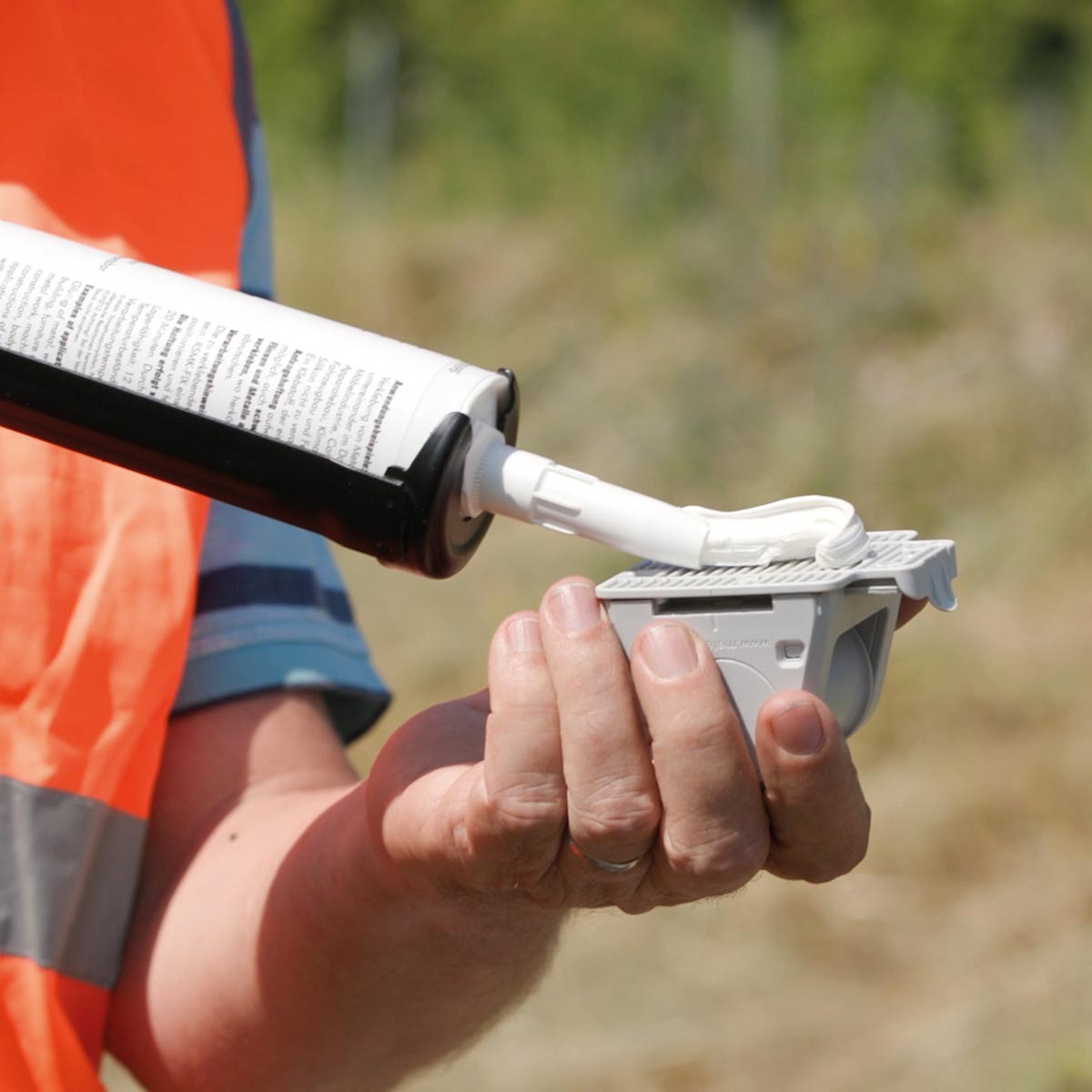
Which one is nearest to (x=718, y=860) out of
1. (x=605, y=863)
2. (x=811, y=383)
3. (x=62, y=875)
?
(x=605, y=863)

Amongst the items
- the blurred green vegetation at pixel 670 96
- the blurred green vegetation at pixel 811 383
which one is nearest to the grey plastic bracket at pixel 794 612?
the blurred green vegetation at pixel 811 383

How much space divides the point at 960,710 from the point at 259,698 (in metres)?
2.22

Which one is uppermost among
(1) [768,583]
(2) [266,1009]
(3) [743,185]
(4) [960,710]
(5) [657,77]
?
(5) [657,77]

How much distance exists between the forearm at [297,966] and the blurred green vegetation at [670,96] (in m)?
4.63

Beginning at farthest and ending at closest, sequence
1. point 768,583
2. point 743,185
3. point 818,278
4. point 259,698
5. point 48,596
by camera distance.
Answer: point 743,185
point 818,278
point 259,698
point 48,596
point 768,583

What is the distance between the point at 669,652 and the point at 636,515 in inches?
3.6

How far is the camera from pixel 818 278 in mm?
4797

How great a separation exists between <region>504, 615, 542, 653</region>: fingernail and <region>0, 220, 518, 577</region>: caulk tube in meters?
0.06

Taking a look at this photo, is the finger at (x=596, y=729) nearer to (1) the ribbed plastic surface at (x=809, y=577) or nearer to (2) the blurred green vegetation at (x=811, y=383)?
(1) the ribbed plastic surface at (x=809, y=577)

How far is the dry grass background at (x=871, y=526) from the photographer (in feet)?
7.94

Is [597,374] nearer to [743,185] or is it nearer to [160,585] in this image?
[743,185]

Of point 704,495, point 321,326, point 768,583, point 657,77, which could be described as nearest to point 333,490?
point 321,326

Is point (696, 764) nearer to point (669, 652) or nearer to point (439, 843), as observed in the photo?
point (669, 652)

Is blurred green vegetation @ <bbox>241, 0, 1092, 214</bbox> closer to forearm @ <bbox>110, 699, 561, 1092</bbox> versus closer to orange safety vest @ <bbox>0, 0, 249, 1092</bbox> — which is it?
orange safety vest @ <bbox>0, 0, 249, 1092</bbox>
